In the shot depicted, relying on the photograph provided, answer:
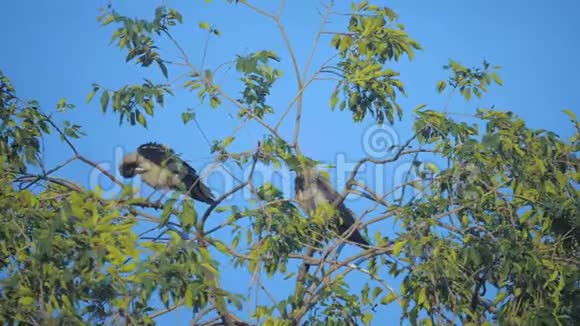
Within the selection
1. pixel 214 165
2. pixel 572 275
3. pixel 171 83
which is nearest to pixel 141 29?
pixel 171 83

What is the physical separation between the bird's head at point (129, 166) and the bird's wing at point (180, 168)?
0.40 meters

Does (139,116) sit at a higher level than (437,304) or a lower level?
higher

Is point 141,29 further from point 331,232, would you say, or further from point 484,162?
point 484,162

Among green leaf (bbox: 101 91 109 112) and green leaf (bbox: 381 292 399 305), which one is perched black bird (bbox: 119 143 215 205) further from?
green leaf (bbox: 381 292 399 305)

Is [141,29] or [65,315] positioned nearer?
[65,315]

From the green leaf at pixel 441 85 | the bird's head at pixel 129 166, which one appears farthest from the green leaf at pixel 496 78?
the bird's head at pixel 129 166

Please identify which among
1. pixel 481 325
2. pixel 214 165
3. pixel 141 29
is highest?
pixel 141 29

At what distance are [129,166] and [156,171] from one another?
85 centimetres

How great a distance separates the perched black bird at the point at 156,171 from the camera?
6684 millimetres

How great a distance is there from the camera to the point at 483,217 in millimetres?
5027

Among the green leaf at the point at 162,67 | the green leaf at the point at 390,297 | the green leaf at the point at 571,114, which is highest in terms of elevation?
the green leaf at the point at 162,67

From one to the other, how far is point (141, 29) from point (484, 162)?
2372 mm

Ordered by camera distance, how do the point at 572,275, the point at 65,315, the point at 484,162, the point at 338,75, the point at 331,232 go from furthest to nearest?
the point at 338,75 < the point at 331,232 < the point at 484,162 < the point at 572,275 < the point at 65,315

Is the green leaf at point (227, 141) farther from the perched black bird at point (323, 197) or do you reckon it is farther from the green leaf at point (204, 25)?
the perched black bird at point (323, 197)
